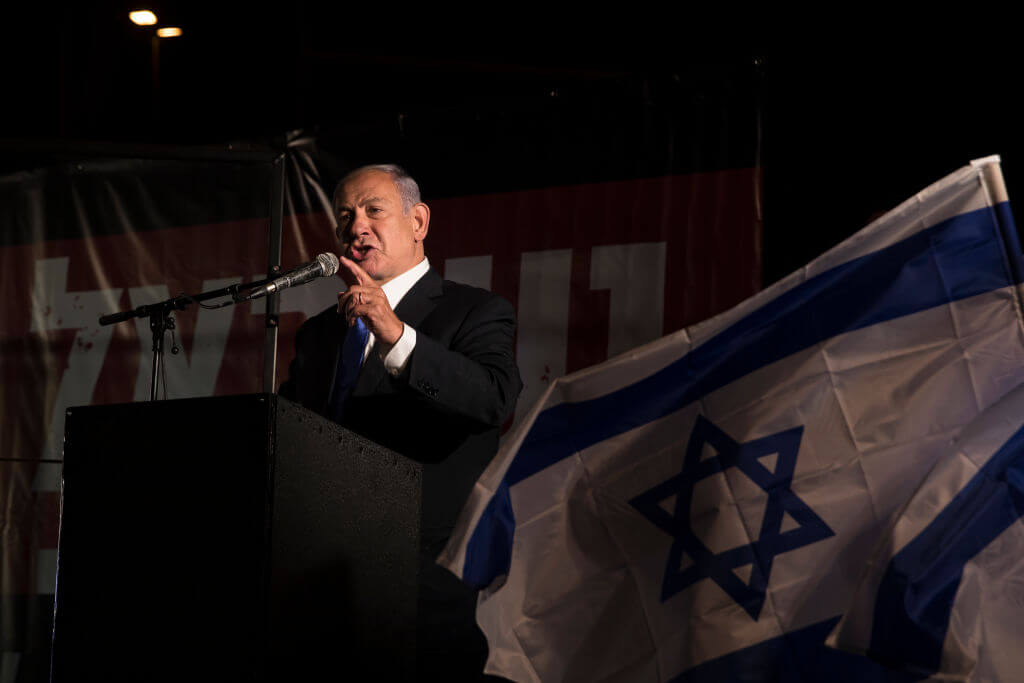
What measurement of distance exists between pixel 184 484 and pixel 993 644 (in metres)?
1.13

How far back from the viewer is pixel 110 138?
4.78 meters

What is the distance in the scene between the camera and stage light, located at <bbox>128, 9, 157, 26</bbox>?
15.5 ft

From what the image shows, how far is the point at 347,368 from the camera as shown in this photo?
249 cm

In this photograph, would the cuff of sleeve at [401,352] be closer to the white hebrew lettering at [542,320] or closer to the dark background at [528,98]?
the white hebrew lettering at [542,320]

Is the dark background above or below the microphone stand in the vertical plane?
above

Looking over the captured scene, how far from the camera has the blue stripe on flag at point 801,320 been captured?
1.70 m

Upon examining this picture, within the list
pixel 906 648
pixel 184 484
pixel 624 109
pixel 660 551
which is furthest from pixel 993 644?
pixel 624 109

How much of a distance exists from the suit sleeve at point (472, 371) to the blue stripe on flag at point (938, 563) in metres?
0.95

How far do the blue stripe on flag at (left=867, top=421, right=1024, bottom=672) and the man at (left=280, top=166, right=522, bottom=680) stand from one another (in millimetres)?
970

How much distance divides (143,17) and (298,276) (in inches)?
117

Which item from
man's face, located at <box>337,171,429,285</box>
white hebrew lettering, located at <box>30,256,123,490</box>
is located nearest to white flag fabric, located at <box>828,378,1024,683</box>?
man's face, located at <box>337,171,429,285</box>

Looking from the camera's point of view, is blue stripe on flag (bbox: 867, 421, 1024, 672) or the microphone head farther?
the microphone head

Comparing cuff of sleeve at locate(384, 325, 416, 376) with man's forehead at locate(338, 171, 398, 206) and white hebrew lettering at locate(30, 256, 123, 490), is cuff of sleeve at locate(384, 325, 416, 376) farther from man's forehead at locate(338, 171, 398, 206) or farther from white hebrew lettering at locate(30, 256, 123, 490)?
white hebrew lettering at locate(30, 256, 123, 490)

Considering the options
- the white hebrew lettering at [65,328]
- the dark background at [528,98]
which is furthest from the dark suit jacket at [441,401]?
the white hebrew lettering at [65,328]
